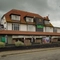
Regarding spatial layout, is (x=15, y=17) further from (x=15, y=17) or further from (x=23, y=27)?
(x=23, y=27)

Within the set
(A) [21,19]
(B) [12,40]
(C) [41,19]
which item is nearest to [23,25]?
(A) [21,19]

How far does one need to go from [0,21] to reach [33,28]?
11.2 meters

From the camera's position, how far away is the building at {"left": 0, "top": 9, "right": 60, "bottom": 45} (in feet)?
93.9

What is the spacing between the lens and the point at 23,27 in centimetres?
3856

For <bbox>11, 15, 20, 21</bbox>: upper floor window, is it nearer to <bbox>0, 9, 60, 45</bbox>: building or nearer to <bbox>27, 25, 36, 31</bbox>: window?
<bbox>0, 9, 60, 45</bbox>: building

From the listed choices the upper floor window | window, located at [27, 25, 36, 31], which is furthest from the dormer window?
window, located at [27, 25, 36, 31]

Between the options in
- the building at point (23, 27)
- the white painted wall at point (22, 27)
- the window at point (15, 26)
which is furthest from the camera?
the white painted wall at point (22, 27)

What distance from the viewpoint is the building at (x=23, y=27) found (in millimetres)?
28616

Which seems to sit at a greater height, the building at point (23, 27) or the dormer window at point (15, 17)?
the dormer window at point (15, 17)

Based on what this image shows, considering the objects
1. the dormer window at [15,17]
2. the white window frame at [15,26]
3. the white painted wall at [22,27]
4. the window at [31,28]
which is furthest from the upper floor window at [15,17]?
the window at [31,28]

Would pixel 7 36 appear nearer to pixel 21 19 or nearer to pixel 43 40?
pixel 43 40

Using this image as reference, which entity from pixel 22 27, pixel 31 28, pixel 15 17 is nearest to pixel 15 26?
pixel 22 27

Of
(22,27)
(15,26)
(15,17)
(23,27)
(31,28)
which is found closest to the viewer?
(15,26)

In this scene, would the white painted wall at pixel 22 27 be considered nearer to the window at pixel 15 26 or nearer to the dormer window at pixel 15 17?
the window at pixel 15 26
